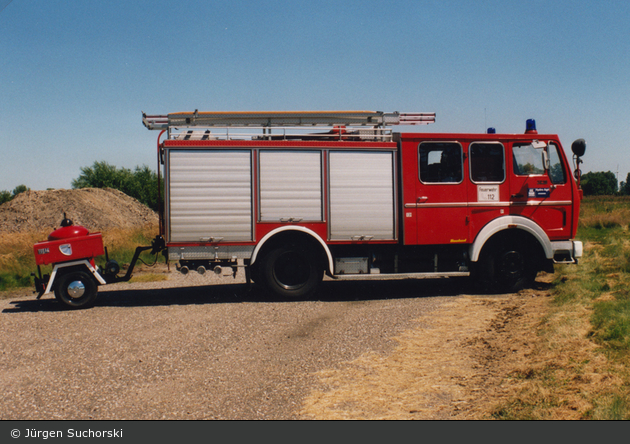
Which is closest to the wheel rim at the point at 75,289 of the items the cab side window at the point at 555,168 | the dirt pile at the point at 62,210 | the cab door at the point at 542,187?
the cab door at the point at 542,187

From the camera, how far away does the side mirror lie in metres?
8.68

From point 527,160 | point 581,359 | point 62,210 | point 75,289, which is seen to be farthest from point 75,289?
point 62,210

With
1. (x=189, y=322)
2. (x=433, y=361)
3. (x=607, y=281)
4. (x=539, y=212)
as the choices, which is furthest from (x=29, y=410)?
(x=607, y=281)

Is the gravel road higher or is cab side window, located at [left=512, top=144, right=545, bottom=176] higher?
cab side window, located at [left=512, top=144, right=545, bottom=176]

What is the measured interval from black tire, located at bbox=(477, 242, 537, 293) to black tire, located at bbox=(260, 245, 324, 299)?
3161mm

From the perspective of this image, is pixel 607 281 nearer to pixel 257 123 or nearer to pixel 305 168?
pixel 305 168

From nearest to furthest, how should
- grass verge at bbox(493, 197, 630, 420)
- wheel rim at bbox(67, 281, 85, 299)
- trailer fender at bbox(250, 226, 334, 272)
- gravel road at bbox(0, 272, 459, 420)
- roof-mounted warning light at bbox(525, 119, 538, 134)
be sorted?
grass verge at bbox(493, 197, 630, 420) → gravel road at bbox(0, 272, 459, 420) → wheel rim at bbox(67, 281, 85, 299) → trailer fender at bbox(250, 226, 334, 272) → roof-mounted warning light at bbox(525, 119, 538, 134)

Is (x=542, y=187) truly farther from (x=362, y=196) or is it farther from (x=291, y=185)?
(x=291, y=185)

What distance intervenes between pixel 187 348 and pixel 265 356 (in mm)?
1064

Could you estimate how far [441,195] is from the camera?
899 centimetres

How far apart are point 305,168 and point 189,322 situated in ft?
11.0

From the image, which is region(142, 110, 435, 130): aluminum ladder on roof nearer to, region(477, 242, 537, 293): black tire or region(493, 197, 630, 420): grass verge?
region(477, 242, 537, 293): black tire

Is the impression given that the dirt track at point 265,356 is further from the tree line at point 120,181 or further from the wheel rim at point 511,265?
the tree line at point 120,181

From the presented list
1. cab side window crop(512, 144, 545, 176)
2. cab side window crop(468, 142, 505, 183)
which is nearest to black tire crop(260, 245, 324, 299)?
cab side window crop(468, 142, 505, 183)
